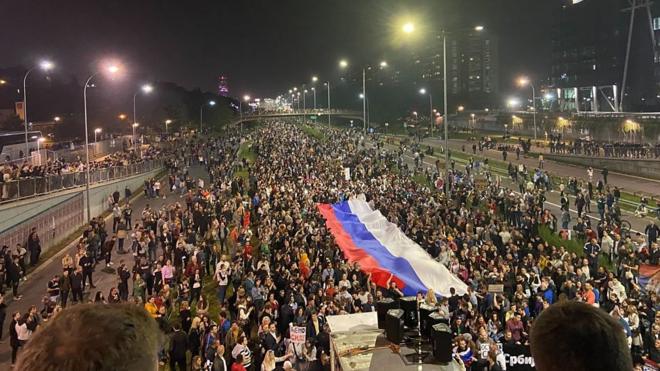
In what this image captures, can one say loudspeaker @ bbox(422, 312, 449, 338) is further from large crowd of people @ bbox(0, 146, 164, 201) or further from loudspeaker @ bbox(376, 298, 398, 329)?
large crowd of people @ bbox(0, 146, 164, 201)

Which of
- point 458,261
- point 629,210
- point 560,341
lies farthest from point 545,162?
point 560,341

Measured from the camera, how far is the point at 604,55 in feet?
360

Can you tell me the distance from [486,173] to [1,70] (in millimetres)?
107535

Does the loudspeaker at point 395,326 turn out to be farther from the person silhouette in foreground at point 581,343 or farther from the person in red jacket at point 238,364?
the person silhouette in foreground at point 581,343

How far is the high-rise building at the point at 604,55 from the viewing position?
96938 millimetres

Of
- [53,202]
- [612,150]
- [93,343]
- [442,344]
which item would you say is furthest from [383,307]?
[612,150]

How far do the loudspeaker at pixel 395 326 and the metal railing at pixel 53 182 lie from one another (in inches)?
895

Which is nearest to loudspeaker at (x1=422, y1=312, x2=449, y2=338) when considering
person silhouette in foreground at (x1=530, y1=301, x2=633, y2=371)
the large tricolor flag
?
person silhouette in foreground at (x1=530, y1=301, x2=633, y2=371)

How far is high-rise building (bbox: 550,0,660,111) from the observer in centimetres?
9694

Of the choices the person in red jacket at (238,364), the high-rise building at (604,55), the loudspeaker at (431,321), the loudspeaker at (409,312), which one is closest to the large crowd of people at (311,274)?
the person in red jacket at (238,364)

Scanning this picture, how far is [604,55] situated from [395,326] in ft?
391

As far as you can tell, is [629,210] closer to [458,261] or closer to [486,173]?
[486,173]

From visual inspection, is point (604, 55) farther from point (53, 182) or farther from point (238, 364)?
point (238, 364)

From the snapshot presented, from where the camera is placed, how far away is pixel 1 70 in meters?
A: 110
